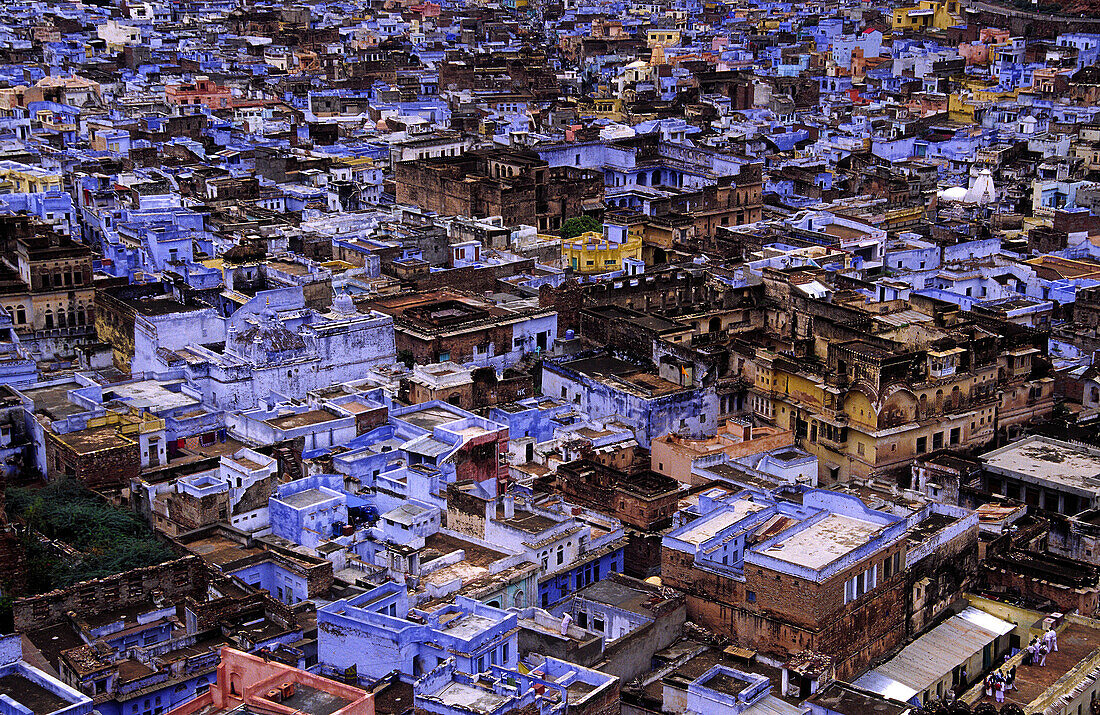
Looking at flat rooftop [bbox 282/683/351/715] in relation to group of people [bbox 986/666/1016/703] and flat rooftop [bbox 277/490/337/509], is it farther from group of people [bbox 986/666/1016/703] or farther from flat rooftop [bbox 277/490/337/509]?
group of people [bbox 986/666/1016/703]

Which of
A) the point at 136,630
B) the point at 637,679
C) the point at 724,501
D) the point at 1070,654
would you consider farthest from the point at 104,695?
the point at 1070,654

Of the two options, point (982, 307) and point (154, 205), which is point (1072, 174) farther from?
point (154, 205)

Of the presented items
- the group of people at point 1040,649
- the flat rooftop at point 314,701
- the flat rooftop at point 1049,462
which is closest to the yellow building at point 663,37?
the flat rooftop at point 1049,462

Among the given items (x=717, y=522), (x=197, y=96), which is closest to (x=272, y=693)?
(x=717, y=522)

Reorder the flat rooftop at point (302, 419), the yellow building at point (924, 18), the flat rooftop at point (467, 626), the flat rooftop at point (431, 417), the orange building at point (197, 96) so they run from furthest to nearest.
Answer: the yellow building at point (924, 18)
the orange building at point (197, 96)
the flat rooftop at point (431, 417)
the flat rooftop at point (302, 419)
the flat rooftop at point (467, 626)

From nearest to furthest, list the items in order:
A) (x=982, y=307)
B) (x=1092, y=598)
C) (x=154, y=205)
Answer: (x=1092, y=598) < (x=982, y=307) < (x=154, y=205)

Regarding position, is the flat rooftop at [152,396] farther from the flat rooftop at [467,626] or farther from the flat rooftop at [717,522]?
the flat rooftop at [717,522]
